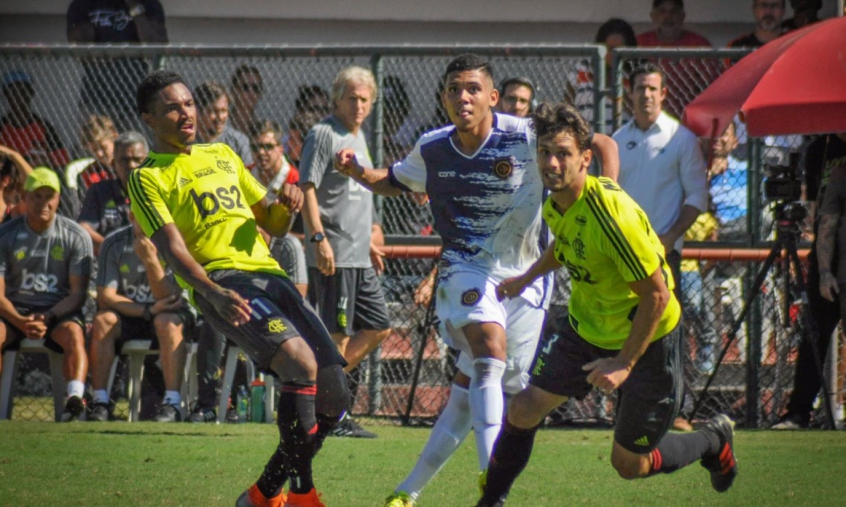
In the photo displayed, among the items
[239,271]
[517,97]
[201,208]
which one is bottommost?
[239,271]

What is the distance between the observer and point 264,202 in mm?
6379

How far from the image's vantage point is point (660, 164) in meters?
8.49

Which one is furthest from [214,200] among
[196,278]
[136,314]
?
[136,314]

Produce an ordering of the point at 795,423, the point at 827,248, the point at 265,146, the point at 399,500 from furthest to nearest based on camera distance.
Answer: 1. the point at 265,146
2. the point at 795,423
3. the point at 827,248
4. the point at 399,500

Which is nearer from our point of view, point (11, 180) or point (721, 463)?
point (721, 463)

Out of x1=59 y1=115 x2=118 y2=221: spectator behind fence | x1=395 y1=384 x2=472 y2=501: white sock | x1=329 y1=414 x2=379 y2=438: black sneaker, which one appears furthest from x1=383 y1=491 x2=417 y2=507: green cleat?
x1=59 y1=115 x2=118 y2=221: spectator behind fence

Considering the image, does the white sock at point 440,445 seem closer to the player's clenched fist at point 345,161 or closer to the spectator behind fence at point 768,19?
the player's clenched fist at point 345,161

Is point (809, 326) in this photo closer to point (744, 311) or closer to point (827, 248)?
point (744, 311)

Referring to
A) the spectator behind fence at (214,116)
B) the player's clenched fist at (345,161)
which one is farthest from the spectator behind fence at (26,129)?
the player's clenched fist at (345,161)

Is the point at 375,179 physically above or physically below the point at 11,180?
above

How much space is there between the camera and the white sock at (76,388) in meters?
9.08

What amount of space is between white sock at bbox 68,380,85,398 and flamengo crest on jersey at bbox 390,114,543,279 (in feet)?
12.8

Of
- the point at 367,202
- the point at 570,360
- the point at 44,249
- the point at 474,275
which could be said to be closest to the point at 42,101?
the point at 44,249

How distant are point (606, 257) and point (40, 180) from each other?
5.57 meters
